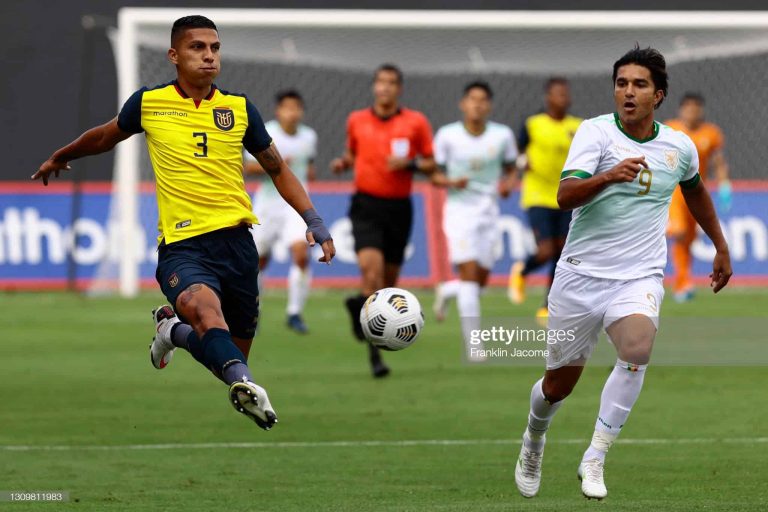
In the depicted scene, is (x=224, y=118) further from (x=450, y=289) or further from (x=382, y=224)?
(x=450, y=289)

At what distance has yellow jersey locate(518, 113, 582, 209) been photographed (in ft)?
58.5

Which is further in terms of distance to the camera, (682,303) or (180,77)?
(682,303)

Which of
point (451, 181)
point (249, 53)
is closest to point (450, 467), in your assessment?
point (451, 181)

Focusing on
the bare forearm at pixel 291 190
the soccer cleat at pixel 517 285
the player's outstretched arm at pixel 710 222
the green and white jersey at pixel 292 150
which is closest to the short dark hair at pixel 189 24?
the bare forearm at pixel 291 190

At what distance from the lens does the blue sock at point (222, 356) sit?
7.31m

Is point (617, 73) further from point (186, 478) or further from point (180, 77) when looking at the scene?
point (186, 478)

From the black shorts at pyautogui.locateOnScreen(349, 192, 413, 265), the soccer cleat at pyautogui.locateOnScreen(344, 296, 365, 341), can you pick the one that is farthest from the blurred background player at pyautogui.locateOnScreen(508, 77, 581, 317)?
the soccer cleat at pyautogui.locateOnScreen(344, 296, 365, 341)

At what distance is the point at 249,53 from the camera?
23.5 m

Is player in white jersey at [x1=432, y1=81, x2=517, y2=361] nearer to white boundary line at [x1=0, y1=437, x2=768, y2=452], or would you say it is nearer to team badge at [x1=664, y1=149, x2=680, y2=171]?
white boundary line at [x1=0, y1=437, x2=768, y2=452]

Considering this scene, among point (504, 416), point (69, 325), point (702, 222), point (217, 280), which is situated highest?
point (702, 222)

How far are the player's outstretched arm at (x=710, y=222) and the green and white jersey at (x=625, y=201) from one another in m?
0.23

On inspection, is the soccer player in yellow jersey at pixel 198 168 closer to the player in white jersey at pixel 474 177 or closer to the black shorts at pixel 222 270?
the black shorts at pixel 222 270

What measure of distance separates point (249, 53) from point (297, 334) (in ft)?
24.1

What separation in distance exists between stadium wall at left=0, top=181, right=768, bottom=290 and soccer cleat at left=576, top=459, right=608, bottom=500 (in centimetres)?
1524
